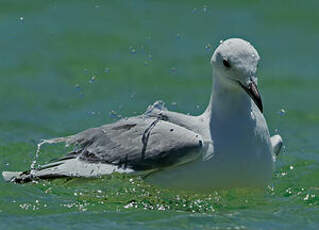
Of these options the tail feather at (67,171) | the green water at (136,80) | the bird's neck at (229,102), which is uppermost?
the green water at (136,80)

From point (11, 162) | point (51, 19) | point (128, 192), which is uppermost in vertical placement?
point (51, 19)

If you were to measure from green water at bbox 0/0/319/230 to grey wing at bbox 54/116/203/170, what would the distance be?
23 cm

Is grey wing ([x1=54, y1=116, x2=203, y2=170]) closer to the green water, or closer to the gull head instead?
the green water

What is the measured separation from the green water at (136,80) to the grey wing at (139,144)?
0.74 feet

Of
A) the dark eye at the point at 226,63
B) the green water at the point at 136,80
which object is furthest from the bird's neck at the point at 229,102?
the green water at the point at 136,80

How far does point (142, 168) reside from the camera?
6988mm

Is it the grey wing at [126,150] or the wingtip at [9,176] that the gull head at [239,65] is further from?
the wingtip at [9,176]

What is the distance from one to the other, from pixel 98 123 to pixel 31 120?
0.90 m

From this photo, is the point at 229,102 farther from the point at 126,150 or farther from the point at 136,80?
the point at 136,80

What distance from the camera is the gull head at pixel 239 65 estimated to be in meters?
6.63

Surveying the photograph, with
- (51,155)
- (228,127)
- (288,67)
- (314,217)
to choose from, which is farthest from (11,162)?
(288,67)

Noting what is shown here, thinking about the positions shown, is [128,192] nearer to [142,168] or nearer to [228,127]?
[142,168]

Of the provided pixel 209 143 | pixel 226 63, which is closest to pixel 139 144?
pixel 209 143

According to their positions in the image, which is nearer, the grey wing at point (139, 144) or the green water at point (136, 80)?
the grey wing at point (139, 144)
